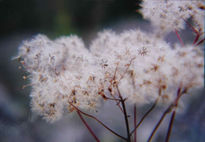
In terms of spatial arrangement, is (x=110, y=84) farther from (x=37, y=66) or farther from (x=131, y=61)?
(x=37, y=66)

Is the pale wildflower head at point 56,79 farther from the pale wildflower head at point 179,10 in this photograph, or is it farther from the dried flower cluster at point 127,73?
the pale wildflower head at point 179,10

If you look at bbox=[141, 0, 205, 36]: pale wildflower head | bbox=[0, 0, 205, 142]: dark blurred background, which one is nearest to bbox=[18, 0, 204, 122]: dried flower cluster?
bbox=[141, 0, 205, 36]: pale wildflower head

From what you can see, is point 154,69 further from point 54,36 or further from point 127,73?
point 54,36

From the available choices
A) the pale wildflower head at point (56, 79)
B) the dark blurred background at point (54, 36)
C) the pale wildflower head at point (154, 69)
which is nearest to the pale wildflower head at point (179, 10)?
the pale wildflower head at point (154, 69)

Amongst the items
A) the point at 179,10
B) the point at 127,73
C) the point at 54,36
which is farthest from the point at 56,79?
the point at 54,36

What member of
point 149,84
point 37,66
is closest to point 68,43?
point 37,66
